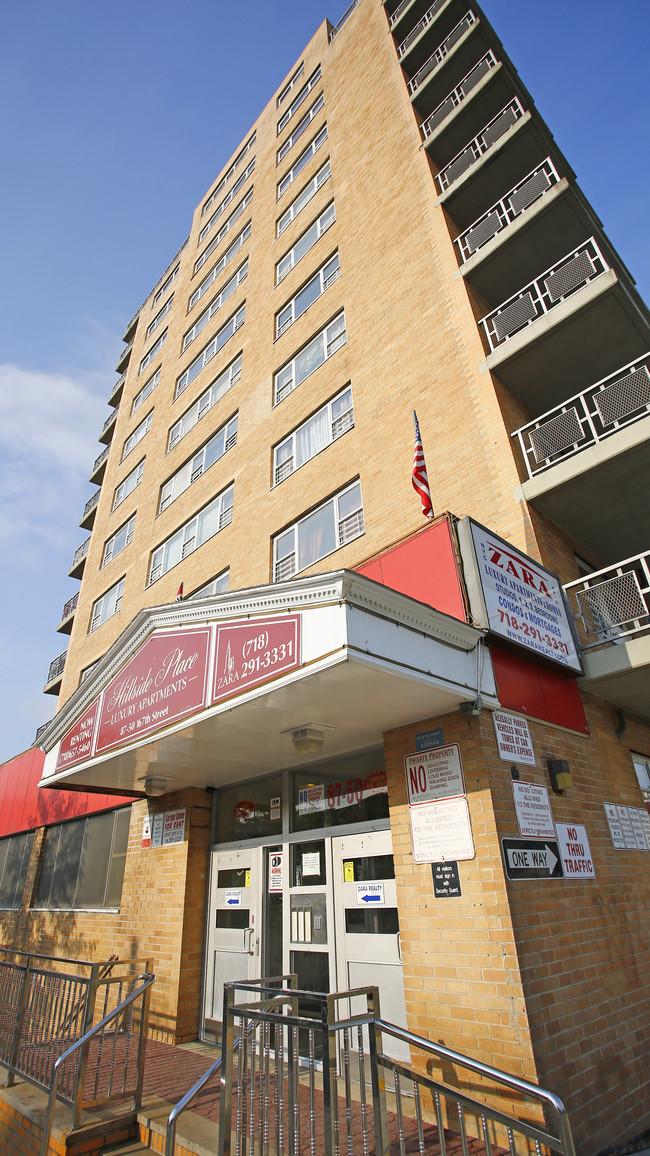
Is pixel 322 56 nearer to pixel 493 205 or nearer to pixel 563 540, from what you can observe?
pixel 493 205

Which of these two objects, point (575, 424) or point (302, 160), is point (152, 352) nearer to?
point (302, 160)

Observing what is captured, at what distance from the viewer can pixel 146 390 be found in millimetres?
23031

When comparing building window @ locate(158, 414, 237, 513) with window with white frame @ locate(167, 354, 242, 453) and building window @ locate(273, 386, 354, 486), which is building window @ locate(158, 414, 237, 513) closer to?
window with white frame @ locate(167, 354, 242, 453)

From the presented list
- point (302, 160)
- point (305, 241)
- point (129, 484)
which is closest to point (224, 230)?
point (302, 160)

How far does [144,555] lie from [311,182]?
35.8 ft

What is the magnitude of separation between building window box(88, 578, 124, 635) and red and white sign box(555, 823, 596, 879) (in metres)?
15.0

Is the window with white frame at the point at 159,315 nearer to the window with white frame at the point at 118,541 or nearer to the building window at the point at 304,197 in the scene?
the building window at the point at 304,197

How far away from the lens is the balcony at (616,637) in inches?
266

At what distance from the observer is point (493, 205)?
1057 centimetres

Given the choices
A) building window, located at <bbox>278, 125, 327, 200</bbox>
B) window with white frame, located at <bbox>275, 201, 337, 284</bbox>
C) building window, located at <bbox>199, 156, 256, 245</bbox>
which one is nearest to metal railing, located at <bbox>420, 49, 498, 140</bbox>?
window with white frame, located at <bbox>275, 201, 337, 284</bbox>

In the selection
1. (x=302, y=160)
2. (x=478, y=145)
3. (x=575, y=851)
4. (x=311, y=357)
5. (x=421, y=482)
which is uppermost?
(x=302, y=160)

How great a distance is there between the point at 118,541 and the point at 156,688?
14.5 metres

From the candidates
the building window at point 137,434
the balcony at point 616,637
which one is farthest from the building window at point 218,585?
the building window at point 137,434

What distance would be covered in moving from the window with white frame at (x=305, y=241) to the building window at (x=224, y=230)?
591 cm
